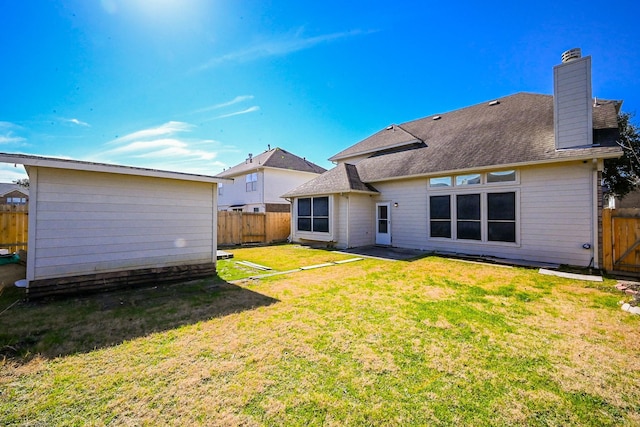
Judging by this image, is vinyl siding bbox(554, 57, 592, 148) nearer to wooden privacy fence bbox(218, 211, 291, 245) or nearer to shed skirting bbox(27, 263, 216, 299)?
shed skirting bbox(27, 263, 216, 299)

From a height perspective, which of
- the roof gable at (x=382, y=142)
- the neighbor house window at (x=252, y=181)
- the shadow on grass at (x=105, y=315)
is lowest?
the shadow on grass at (x=105, y=315)

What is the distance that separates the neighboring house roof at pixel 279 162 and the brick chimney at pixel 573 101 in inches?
646

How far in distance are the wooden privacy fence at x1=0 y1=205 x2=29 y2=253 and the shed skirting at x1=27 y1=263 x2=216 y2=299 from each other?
481 cm

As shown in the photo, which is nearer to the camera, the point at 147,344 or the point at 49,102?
the point at 147,344

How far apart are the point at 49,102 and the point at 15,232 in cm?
461

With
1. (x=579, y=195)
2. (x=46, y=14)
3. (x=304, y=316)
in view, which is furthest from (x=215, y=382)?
(x=579, y=195)

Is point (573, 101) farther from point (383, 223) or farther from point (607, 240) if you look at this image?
point (383, 223)

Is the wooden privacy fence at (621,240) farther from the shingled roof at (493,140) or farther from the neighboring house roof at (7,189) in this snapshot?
the neighboring house roof at (7,189)

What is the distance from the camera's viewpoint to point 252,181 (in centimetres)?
2127

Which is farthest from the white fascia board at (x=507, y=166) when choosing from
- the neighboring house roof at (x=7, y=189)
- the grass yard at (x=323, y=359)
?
the neighboring house roof at (x=7, y=189)

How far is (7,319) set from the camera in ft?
13.5

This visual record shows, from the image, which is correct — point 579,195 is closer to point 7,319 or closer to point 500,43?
point 500,43

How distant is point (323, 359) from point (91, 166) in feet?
19.7

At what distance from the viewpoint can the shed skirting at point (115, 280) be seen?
507 cm
